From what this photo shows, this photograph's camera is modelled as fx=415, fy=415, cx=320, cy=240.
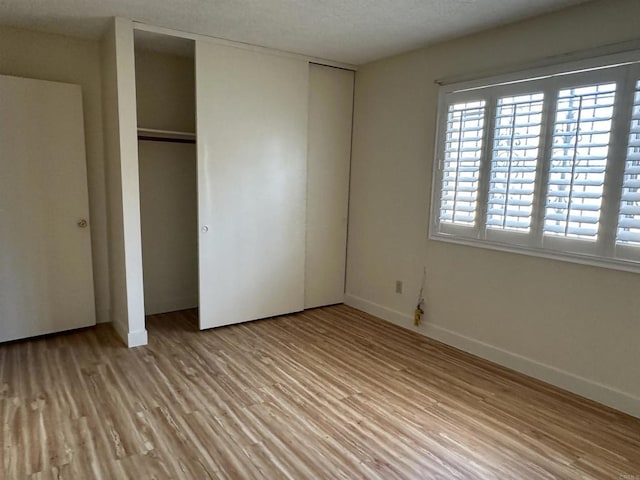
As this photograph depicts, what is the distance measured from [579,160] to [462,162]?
34.5 inches

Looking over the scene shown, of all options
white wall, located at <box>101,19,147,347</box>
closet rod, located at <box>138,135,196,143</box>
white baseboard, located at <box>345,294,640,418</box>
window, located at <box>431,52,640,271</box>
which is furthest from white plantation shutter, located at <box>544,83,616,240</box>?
closet rod, located at <box>138,135,196,143</box>

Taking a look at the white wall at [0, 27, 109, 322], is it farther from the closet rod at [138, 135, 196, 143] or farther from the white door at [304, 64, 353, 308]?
the white door at [304, 64, 353, 308]

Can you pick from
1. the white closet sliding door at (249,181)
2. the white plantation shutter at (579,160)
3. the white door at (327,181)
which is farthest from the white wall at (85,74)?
the white plantation shutter at (579,160)

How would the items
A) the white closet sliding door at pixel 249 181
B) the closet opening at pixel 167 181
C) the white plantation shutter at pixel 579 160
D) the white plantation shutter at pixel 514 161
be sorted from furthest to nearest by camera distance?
the closet opening at pixel 167 181 < the white closet sliding door at pixel 249 181 < the white plantation shutter at pixel 514 161 < the white plantation shutter at pixel 579 160

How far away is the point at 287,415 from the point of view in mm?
2473

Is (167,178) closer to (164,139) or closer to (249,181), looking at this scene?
(164,139)

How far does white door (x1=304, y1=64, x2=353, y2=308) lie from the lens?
4.22 m

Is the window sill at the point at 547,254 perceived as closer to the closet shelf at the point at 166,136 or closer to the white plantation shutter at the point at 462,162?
the white plantation shutter at the point at 462,162

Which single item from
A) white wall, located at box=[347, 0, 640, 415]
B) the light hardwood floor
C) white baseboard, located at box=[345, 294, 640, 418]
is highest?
white wall, located at box=[347, 0, 640, 415]

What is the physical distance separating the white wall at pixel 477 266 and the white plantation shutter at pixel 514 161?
0.29 metres

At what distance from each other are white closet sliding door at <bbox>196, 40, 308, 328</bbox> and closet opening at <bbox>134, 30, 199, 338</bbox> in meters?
0.37

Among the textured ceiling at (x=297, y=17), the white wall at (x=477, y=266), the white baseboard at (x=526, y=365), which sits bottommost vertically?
the white baseboard at (x=526, y=365)

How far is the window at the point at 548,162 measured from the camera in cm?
251

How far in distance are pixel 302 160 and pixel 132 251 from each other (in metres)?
1.79
